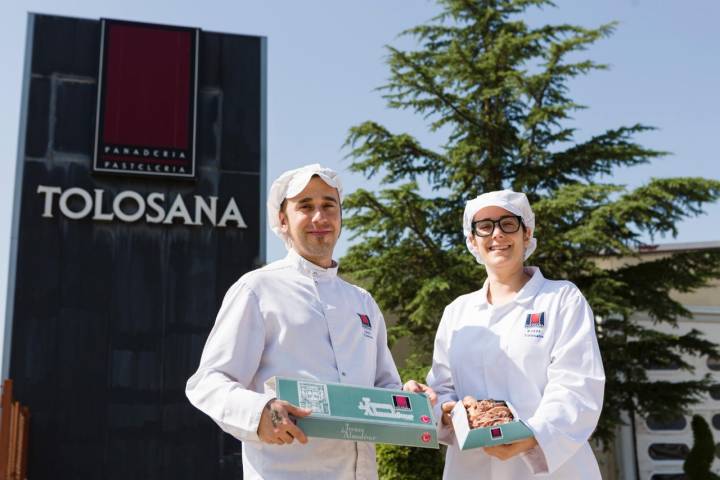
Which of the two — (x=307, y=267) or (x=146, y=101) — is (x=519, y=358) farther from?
(x=146, y=101)

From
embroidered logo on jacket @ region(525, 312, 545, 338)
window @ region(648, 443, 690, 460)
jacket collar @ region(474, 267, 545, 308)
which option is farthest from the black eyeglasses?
window @ region(648, 443, 690, 460)

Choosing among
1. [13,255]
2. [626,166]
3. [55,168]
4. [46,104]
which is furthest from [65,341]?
[626,166]

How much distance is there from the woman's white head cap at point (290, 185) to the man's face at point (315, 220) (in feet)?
0.08

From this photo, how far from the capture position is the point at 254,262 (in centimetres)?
1091

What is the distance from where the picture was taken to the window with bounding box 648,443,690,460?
48.2ft

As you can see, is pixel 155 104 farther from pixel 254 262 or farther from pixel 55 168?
pixel 254 262

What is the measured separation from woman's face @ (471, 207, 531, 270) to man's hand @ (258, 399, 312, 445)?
3.70 feet

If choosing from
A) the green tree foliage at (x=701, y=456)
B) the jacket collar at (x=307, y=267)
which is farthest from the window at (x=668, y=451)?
the jacket collar at (x=307, y=267)

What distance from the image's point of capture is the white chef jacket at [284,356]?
245cm

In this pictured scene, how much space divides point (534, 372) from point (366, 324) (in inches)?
24.8

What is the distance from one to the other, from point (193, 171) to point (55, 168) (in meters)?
1.84

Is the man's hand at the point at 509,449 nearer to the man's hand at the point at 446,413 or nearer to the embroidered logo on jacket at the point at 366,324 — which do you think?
the man's hand at the point at 446,413

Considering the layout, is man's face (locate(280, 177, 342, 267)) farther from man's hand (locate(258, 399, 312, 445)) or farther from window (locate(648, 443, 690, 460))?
window (locate(648, 443, 690, 460))

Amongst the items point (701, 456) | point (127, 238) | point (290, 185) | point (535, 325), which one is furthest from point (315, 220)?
point (701, 456)
